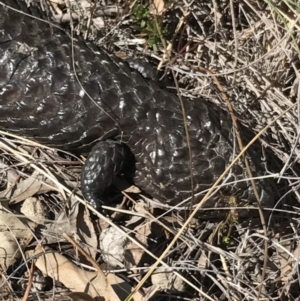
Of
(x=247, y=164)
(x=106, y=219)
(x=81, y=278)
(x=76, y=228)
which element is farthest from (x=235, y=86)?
(x=81, y=278)

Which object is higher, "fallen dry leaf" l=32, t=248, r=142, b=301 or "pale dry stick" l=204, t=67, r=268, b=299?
"pale dry stick" l=204, t=67, r=268, b=299

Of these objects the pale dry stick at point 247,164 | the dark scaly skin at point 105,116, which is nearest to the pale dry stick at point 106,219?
the dark scaly skin at point 105,116

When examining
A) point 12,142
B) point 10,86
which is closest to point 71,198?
point 12,142

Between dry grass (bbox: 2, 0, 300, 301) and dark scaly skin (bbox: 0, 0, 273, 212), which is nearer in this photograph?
dark scaly skin (bbox: 0, 0, 273, 212)

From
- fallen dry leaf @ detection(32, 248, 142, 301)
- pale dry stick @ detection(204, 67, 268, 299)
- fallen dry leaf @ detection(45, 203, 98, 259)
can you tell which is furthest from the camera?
fallen dry leaf @ detection(45, 203, 98, 259)

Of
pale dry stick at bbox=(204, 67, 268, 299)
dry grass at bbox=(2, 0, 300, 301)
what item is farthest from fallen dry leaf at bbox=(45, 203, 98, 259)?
pale dry stick at bbox=(204, 67, 268, 299)

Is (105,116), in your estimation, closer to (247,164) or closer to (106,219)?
(106,219)

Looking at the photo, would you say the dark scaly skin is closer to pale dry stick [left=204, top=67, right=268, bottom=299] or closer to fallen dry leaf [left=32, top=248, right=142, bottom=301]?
pale dry stick [left=204, top=67, right=268, bottom=299]
